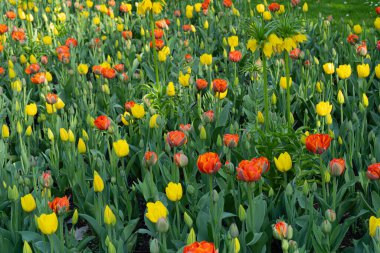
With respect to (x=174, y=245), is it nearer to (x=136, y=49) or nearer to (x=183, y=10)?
(x=136, y=49)

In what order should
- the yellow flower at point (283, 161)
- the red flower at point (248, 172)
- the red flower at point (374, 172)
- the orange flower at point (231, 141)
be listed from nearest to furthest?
the red flower at point (248, 172) → the red flower at point (374, 172) → the yellow flower at point (283, 161) → the orange flower at point (231, 141)

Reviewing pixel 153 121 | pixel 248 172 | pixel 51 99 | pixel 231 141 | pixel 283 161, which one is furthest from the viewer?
pixel 51 99

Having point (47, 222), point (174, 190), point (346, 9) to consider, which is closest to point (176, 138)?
point (174, 190)

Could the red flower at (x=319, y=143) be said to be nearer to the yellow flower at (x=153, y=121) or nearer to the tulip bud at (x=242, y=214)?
the tulip bud at (x=242, y=214)

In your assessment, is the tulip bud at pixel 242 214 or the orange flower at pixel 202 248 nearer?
the orange flower at pixel 202 248

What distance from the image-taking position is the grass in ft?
22.6

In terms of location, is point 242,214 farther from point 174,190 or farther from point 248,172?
point 174,190

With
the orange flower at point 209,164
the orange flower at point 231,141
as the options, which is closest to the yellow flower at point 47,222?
the orange flower at point 209,164

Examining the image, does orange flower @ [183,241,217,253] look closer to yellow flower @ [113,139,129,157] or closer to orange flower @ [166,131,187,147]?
orange flower @ [166,131,187,147]

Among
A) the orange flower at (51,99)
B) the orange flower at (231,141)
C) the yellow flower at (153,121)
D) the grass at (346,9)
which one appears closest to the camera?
the orange flower at (231,141)

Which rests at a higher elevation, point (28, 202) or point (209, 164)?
point (209, 164)

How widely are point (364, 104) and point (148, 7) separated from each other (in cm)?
156

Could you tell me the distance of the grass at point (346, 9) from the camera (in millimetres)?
6879

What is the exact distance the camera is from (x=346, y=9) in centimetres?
729
